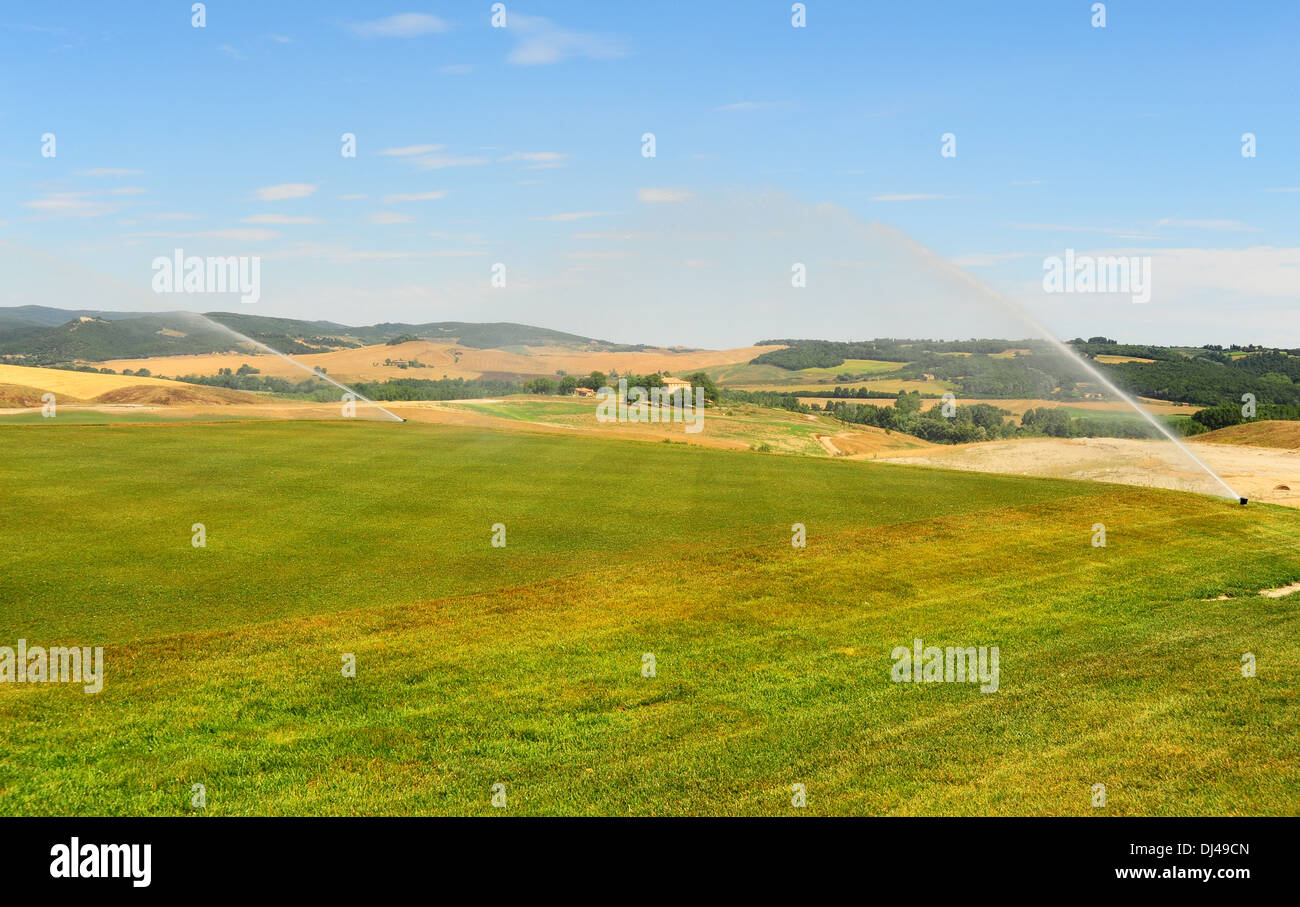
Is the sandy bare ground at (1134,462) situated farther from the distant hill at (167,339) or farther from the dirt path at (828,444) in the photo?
the distant hill at (167,339)

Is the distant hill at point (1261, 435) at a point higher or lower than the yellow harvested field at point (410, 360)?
lower

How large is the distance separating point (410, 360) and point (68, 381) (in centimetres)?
3514

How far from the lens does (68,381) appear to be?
249 feet

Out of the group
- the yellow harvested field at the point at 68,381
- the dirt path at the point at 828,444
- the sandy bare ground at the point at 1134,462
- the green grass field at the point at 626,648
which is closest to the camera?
the green grass field at the point at 626,648

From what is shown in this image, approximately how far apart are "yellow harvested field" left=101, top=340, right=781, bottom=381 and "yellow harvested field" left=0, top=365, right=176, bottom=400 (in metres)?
11.8

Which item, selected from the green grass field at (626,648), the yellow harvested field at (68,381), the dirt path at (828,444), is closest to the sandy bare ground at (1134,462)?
the dirt path at (828,444)

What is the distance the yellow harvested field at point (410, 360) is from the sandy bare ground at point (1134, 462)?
1656 inches

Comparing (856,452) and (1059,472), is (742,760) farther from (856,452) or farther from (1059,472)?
(856,452)

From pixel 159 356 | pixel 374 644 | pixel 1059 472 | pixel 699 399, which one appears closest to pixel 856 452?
pixel 1059 472

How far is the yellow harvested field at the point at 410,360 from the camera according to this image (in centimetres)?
8944

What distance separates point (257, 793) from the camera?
415 inches

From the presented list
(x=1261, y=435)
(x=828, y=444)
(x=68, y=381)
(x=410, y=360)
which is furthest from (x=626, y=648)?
(x=410, y=360)

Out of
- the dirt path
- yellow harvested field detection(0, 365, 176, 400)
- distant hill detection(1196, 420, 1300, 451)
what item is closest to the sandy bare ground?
distant hill detection(1196, 420, 1300, 451)

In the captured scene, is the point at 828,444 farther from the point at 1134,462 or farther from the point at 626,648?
the point at 626,648
